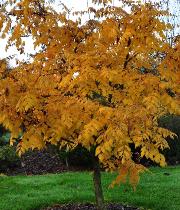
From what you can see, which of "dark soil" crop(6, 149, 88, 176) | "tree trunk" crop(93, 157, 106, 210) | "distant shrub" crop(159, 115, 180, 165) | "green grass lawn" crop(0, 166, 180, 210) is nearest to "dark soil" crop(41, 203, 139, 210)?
"green grass lawn" crop(0, 166, 180, 210)

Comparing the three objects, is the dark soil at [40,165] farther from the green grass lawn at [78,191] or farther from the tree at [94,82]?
the tree at [94,82]

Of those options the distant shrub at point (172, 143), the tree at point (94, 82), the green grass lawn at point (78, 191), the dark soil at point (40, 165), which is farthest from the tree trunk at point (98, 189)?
the distant shrub at point (172, 143)

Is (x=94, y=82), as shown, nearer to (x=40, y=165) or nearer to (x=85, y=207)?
(x=85, y=207)

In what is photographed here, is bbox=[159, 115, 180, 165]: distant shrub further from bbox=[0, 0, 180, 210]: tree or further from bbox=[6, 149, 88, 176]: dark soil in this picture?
bbox=[0, 0, 180, 210]: tree

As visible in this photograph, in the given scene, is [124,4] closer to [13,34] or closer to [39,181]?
[13,34]

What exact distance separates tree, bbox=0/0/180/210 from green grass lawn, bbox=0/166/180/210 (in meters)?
2.42

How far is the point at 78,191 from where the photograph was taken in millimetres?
9859

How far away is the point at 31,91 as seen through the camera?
5.71m

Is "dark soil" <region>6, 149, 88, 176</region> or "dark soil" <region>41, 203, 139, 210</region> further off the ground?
"dark soil" <region>6, 149, 88, 176</region>

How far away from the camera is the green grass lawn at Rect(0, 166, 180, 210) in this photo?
8.88 m

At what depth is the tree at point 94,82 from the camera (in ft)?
17.8

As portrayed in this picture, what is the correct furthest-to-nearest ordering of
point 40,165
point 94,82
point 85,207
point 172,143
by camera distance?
point 172,143 < point 40,165 < point 85,207 < point 94,82

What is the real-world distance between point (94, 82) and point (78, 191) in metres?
4.49

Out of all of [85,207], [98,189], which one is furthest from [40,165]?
[98,189]
